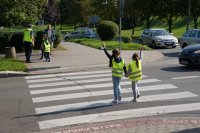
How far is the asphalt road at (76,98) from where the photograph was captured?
341 inches

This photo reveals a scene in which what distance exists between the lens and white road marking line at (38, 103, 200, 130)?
27.2 ft

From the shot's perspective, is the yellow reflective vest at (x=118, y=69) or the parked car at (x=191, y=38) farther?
the parked car at (x=191, y=38)

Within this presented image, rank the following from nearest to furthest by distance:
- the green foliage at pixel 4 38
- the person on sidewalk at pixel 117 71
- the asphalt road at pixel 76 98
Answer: the asphalt road at pixel 76 98 < the person on sidewalk at pixel 117 71 < the green foliage at pixel 4 38

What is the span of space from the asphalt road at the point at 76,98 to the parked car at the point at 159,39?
15480mm

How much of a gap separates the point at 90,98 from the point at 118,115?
6.72ft

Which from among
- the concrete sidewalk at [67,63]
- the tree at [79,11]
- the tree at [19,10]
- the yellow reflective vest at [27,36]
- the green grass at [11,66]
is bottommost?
the concrete sidewalk at [67,63]

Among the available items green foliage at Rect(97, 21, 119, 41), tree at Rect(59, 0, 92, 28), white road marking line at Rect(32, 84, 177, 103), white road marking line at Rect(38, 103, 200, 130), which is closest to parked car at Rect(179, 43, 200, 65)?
white road marking line at Rect(32, 84, 177, 103)

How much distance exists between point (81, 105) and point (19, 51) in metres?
15.4

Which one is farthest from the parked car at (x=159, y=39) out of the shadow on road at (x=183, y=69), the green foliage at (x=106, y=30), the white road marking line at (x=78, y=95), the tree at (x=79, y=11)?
the tree at (x=79, y=11)

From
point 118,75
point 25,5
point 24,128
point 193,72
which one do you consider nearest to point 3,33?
point 25,5

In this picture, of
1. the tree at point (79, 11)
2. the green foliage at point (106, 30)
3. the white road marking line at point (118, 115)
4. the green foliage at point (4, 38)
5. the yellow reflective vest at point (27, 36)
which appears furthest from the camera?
the tree at point (79, 11)

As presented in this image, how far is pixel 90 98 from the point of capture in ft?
35.3

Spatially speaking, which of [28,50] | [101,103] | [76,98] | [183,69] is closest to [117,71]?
[101,103]

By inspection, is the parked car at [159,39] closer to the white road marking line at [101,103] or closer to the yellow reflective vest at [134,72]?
the white road marking line at [101,103]
